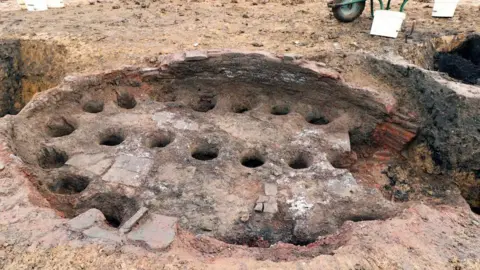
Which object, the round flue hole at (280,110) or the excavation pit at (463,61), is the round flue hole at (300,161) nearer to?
the round flue hole at (280,110)

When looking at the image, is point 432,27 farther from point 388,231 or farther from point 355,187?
point 388,231

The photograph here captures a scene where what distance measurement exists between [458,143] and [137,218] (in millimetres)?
3544

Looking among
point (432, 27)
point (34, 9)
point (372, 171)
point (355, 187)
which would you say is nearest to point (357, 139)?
point (372, 171)

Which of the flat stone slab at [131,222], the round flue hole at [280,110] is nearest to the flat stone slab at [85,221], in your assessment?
the flat stone slab at [131,222]

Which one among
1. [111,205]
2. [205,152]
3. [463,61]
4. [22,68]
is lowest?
[111,205]

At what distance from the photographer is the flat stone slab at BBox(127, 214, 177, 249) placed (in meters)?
2.97

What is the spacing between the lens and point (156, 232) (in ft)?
10.1

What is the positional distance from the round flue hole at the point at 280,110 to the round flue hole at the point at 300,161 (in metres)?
1.10

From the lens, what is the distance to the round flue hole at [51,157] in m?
4.61

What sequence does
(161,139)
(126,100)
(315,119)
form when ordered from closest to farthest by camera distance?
1. (161,139)
2. (315,119)
3. (126,100)

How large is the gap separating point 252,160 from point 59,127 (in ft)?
8.63

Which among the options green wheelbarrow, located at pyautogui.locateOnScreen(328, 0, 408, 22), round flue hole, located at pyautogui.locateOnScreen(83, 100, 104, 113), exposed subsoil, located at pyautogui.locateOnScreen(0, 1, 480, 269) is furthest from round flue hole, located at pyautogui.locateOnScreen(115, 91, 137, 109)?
green wheelbarrow, located at pyautogui.locateOnScreen(328, 0, 408, 22)

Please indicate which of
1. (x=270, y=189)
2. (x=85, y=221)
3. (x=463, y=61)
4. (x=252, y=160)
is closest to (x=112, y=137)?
(x=252, y=160)

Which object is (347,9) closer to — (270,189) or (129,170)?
(270,189)
